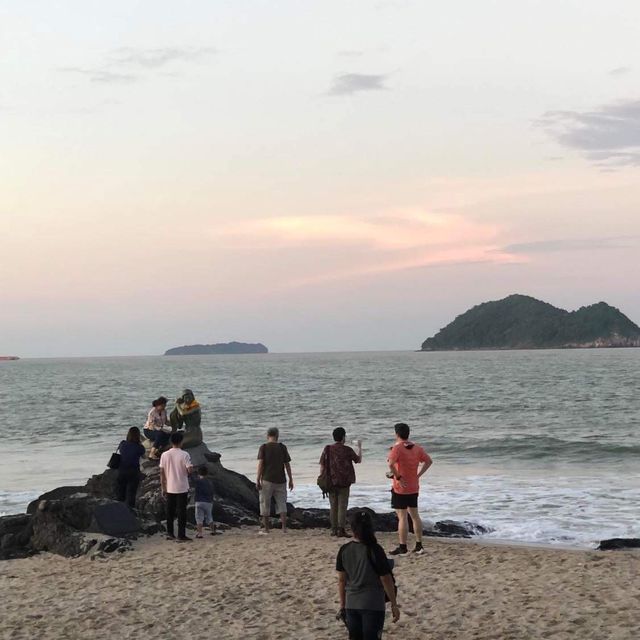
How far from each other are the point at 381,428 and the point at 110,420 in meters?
16.5

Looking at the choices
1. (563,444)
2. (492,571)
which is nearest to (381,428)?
(563,444)

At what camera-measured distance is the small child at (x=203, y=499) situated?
48.4 feet

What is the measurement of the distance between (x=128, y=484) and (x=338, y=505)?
13.6 ft

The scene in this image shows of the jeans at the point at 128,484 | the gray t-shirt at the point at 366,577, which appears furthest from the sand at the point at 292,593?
the gray t-shirt at the point at 366,577

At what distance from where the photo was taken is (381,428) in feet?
144

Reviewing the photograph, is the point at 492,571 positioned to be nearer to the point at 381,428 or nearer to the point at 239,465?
the point at 239,465

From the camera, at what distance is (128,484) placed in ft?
52.2

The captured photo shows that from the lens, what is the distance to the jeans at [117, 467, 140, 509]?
15.7 meters

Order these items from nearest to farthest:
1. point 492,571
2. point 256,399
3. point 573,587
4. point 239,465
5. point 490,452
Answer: point 573,587, point 492,571, point 239,465, point 490,452, point 256,399

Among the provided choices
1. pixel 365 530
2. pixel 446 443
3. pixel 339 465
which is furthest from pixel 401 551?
pixel 446 443

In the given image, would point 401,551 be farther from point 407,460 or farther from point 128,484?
point 128,484

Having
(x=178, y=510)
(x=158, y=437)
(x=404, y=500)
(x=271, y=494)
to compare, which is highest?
(x=158, y=437)

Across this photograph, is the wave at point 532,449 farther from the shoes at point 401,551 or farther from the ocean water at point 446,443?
the shoes at point 401,551

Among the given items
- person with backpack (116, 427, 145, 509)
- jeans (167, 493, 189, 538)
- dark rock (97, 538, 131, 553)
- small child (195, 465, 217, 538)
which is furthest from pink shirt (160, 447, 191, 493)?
person with backpack (116, 427, 145, 509)
